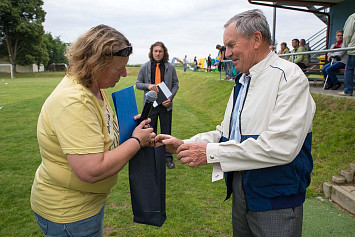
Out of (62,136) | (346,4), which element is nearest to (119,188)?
(62,136)

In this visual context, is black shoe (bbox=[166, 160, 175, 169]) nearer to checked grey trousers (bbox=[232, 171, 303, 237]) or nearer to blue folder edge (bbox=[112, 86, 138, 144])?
blue folder edge (bbox=[112, 86, 138, 144])

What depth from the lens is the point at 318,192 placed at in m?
4.59

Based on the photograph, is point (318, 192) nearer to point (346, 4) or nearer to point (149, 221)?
point (149, 221)

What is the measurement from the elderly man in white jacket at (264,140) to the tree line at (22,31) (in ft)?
186

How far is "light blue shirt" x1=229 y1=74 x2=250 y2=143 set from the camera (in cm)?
194

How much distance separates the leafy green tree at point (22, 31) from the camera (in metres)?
49.3

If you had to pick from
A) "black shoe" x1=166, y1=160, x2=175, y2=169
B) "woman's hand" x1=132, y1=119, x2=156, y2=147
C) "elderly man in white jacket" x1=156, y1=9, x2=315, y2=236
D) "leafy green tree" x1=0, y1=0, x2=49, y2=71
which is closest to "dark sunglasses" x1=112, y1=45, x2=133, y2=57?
"woman's hand" x1=132, y1=119, x2=156, y2=147

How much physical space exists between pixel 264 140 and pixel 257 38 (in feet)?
2.23

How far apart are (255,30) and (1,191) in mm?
5071

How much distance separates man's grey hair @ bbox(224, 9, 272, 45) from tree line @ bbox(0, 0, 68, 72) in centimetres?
5650

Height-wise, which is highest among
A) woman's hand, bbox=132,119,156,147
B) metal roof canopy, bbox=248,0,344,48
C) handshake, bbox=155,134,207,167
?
metal roof canopy, bbox=248,0,344,48

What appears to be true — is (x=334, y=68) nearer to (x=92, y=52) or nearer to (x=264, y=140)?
(x=264, y=140)

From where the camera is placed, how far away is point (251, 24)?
183 centimetres

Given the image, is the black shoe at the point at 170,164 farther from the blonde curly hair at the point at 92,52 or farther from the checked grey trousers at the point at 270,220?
the blonde curly hair at the point at 92,52
